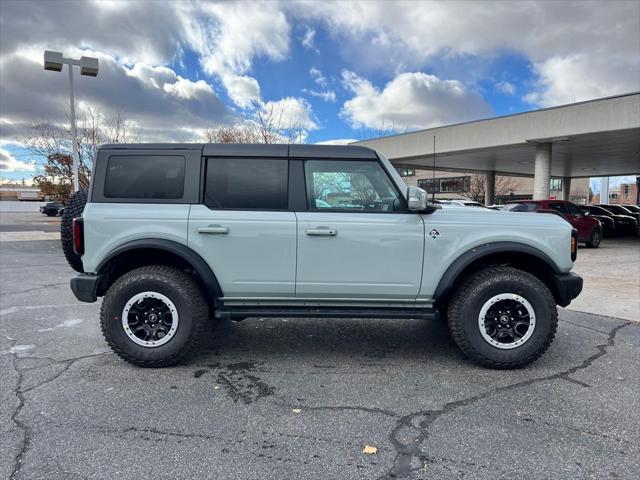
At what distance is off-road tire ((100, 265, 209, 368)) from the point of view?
3.84 meters

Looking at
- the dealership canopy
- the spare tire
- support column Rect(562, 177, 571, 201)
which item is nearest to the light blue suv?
the spare tire

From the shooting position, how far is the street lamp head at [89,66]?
11898 millimetres

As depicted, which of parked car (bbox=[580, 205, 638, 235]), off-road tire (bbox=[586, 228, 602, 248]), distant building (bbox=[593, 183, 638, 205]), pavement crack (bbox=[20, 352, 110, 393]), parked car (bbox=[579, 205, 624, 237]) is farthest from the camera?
distant building (bbox=[593, 183, 638, 205])

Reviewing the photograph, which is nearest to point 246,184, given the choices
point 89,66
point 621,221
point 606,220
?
point 89,66

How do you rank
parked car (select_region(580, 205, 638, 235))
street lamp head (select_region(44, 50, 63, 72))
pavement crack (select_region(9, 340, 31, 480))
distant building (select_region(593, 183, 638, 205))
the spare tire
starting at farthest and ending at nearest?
distant building (select_region(593, 183, 638, 205))
parked car (select_region(580, 205, 638, 235))
street lamp head (select_region(44, 50, 63, 72))
the spare tire
pavement crack (select_region(9, 340, 31, 480))

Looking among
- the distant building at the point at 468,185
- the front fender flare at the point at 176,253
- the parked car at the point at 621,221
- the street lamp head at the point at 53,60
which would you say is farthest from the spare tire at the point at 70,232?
the distant building at the point at 468,185

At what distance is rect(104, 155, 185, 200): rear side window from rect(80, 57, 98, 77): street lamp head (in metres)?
10.0

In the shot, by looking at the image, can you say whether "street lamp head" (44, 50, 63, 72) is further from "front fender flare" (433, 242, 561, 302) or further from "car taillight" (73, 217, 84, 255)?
"front fender flare" (433, 242, 561, 302)

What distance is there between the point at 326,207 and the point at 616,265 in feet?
34.6

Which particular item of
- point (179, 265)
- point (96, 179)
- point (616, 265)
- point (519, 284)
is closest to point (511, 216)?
point (519, 284)

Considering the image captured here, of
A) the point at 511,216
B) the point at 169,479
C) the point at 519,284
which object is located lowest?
the point at 169,479

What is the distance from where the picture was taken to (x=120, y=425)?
296cm

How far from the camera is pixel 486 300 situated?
12.7ft

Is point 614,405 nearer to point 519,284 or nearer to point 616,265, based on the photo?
point 519,284
